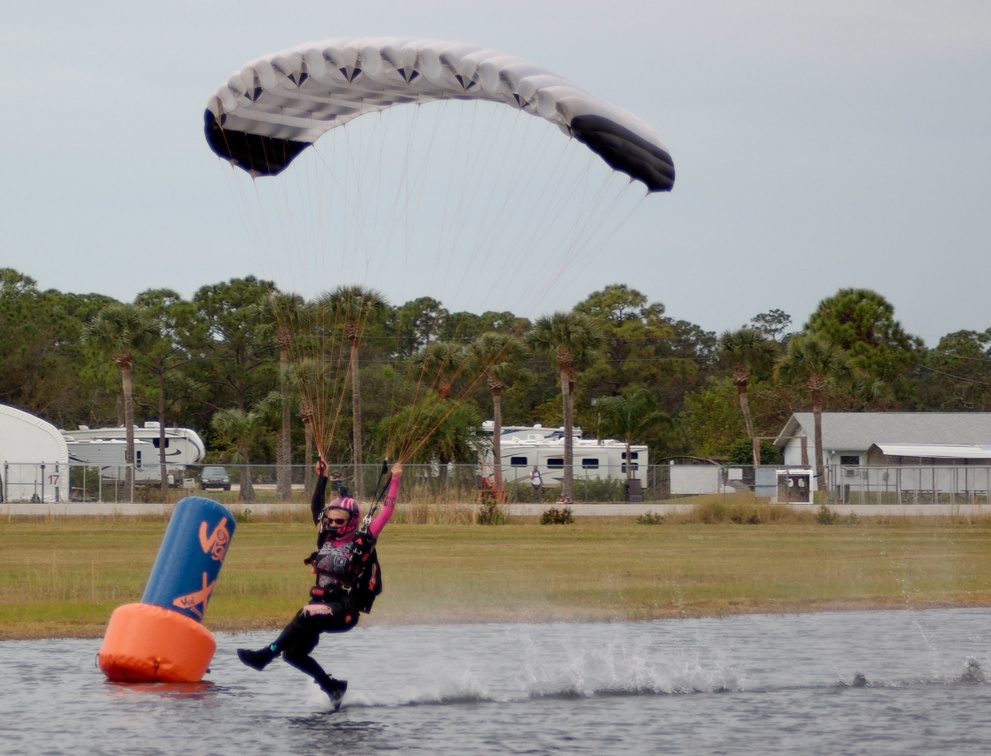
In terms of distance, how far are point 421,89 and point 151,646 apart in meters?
6.64

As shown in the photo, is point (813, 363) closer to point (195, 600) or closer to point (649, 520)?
point (649, 520)

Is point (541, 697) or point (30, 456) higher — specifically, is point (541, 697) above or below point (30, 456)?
below

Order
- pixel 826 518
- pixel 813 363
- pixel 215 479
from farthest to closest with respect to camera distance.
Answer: pixel 813 363 → pixel 215 479 → pixel 826 518

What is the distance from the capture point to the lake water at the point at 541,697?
10703mm

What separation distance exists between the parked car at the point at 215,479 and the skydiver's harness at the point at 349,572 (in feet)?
179

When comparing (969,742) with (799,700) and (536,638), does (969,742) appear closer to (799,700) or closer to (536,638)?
(799,700)

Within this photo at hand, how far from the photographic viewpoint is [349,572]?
12.2m

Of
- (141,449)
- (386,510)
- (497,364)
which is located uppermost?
(497,364)

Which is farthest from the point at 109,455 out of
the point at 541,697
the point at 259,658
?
the point at 541,697

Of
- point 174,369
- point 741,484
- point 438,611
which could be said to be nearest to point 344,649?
point 438,611

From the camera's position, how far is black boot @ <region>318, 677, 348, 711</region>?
12.2 metres

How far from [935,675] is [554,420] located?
78.8m

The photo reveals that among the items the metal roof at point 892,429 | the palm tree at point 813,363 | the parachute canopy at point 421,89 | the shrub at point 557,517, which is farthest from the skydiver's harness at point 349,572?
the metal roof at point 892,429

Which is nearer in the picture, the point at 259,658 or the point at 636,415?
the point at 259,658
